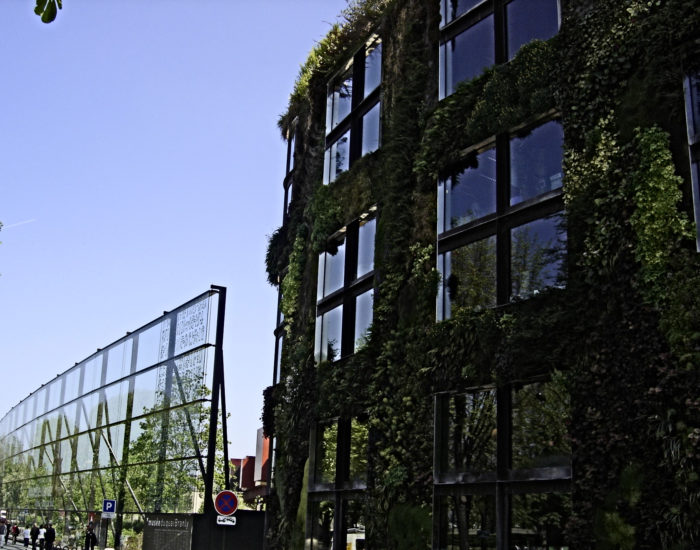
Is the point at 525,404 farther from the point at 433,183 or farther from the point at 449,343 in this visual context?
the point at 433,183

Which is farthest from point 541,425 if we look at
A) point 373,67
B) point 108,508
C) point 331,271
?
point 108,508

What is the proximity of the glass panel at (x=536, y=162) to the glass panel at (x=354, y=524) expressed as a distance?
812 centimetres

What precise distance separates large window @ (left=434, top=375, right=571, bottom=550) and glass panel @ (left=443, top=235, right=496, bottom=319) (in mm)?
1809

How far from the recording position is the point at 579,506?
1422cm

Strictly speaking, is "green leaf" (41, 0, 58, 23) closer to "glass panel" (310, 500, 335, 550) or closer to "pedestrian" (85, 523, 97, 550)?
"glass panel" (310, 500, 335, 550)

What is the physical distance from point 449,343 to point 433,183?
157 inches

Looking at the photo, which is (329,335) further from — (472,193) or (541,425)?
(541,425)

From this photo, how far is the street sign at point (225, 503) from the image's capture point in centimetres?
2167

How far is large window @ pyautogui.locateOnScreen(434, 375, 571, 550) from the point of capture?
15.2 metres

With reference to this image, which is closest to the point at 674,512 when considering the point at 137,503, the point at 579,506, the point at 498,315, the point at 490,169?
the point at 579,506

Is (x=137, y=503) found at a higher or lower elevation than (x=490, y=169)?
lower

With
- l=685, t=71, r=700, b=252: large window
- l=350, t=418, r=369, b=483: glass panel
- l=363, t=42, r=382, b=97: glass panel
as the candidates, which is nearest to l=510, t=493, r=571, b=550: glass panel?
l=685, t=71, r=700, b=252: large window

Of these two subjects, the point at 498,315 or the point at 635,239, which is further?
the point at 498,315

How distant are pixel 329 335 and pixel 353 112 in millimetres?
6268
